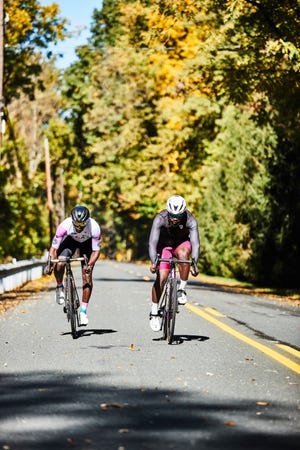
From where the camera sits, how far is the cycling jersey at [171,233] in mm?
10883

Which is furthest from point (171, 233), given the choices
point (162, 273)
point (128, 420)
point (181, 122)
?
point (181, 122)

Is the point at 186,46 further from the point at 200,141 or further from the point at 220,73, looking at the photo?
the point at 220,73

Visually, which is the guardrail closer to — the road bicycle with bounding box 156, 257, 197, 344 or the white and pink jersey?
the white and pink jersey

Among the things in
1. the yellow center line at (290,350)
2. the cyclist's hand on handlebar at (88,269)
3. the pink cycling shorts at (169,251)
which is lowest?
the yellow center line at (290,350)

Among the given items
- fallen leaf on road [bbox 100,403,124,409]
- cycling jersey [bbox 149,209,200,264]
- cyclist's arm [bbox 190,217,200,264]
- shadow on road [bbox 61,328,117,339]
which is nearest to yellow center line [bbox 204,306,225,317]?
shadow on road [bbox 61,328,117,339]

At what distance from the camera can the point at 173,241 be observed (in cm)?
1141

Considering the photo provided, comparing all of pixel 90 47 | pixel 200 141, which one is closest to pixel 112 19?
pixel 90 47

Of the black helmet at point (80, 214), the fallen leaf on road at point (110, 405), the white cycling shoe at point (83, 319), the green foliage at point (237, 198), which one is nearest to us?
the fallen leaf on road at point (110, 405)

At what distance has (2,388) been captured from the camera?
7.73 m

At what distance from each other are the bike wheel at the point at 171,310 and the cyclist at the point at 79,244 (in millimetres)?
1204

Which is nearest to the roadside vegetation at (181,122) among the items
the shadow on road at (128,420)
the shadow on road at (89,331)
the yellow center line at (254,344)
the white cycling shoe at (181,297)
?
the yellow center line at (254,344)

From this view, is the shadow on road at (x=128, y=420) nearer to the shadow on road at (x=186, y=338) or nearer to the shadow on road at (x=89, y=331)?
the shadow on road at (x=186, y=338)

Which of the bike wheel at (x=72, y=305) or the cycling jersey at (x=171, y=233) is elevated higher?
the cycling jersey at (x=171, y=233)

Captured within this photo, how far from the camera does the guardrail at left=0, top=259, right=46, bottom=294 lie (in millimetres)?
24078
